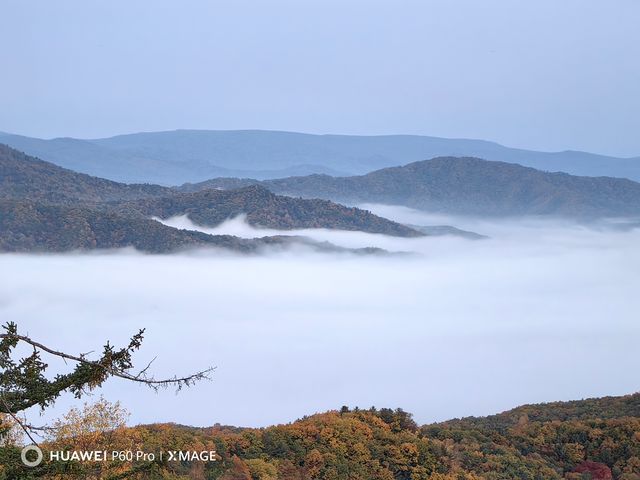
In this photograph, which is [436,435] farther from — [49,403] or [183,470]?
[49,403]

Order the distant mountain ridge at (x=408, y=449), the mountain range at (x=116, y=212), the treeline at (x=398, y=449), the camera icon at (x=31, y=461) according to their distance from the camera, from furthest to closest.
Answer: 1. the mountain range at (x=116, y=212)
2. the distant mountain ridge at (x=408, y=449)
3. the treeline at (x=398, y=449)
4. the camera icon at (x=31, y=461)

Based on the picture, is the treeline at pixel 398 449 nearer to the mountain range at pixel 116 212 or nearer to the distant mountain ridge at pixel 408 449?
the distant mountain ridge at pixel 408 449

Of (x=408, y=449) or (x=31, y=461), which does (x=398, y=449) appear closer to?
(x=408, y=449)

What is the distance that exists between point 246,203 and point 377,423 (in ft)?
490

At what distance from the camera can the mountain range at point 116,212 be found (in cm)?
14388

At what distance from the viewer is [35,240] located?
144000mm

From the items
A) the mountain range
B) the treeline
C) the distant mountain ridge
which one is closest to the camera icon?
the treeline

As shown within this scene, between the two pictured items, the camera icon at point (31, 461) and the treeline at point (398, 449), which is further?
the treeline at point (398, 449)

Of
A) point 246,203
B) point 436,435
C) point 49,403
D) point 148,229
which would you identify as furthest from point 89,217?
point 49,403

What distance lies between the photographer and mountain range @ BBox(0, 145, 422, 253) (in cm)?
14388

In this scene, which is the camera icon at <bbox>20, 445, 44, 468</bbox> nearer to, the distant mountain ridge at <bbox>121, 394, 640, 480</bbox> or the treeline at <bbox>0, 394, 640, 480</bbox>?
the treeline at <bbox>0, 394, 640, 480</bbox>

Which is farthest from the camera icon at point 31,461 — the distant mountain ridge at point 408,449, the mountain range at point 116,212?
the mountain range at point 116,212

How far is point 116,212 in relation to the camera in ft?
520

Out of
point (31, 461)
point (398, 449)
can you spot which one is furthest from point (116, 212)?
point (31, 461)
